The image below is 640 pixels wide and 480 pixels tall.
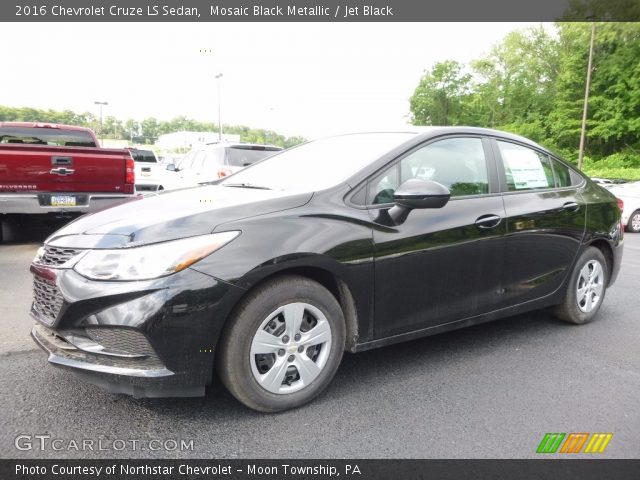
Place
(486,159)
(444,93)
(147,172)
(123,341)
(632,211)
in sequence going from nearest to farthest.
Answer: (123,341) < (486,159) < (632,211) < (147,172) < (444,93)

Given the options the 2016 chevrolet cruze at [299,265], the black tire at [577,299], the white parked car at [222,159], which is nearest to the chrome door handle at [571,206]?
the 2016 chevrolet cruze at [299,265]

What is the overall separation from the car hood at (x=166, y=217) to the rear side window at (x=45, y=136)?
215 inches

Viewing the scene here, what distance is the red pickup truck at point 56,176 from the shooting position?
670cm

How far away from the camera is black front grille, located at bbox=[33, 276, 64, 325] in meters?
2.54

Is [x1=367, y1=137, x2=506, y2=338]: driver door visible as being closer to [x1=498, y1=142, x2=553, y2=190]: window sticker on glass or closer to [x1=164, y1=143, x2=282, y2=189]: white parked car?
[x1=498, y1=142, x2=553, y2=190]: window sticker on glass

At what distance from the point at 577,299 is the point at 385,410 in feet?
7.85

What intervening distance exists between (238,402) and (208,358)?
49 centimetres

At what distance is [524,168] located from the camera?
3.97m

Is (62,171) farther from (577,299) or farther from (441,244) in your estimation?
(577,299)

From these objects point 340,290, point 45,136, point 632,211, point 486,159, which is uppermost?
point 45,136

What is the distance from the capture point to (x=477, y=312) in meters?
3.51

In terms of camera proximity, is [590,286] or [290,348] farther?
[590,286]

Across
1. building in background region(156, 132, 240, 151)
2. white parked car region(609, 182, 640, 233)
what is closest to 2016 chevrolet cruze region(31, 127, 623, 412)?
white parked car region(609, 182, 640, 233)
